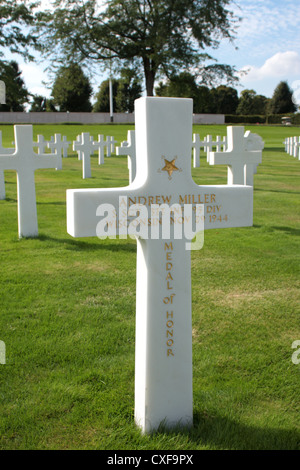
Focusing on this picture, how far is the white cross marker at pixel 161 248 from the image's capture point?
2.32 metres

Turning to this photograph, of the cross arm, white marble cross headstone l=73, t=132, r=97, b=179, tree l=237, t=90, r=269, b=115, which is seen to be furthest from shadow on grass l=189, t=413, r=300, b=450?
tree l=237, t=90, r=269, b=115

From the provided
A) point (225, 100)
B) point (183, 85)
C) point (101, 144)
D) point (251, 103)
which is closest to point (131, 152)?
point (101, 144)

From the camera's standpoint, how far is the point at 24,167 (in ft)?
21.5

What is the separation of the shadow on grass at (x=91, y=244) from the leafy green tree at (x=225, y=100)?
193 ft

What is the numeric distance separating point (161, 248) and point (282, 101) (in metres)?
66.2

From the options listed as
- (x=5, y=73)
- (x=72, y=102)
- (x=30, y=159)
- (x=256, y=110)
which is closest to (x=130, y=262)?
(x=30, y=159)

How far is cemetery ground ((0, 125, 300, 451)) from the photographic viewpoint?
8.38 feet

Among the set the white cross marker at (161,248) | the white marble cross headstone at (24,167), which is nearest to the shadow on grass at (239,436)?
the white cross marker at (161,248)

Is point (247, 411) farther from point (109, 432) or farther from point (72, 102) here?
point (72, 102)

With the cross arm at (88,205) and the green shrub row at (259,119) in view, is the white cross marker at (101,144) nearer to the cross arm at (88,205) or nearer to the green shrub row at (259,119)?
the cross arm at (88,205)

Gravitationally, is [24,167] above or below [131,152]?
below

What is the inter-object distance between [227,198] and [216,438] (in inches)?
50.3

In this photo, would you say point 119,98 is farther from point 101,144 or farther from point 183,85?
point 101,144

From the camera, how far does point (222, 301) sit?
4.43 m
